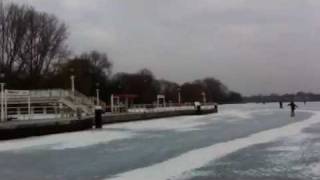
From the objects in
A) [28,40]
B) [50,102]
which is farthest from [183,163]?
[28,40]

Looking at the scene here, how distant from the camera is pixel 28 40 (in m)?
88.1

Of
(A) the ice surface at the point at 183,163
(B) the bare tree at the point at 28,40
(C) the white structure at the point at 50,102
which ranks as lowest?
(A) the ice surface at the point at 183,163

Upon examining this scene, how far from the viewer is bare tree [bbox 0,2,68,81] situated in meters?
87.0

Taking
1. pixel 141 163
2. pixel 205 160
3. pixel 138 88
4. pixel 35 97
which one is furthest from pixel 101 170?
pixel 138 88

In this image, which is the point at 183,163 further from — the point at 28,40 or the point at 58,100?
the point at 28,40

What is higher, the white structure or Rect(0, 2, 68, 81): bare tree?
Rect(0, 2, 68, 81): bare tree

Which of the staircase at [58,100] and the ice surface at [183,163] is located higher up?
the staircase at [58,100]

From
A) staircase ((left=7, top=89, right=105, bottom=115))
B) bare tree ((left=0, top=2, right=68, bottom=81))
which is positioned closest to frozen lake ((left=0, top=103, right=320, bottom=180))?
staircase ((left=7, top=89, right=105, bottom=115))

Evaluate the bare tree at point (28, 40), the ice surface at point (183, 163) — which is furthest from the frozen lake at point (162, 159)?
the bare tree at point (28, 40)

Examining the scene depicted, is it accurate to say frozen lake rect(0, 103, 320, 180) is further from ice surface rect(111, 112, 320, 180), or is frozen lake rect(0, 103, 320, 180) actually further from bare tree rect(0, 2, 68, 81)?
bare tree rect(0, 2, 68, 81)

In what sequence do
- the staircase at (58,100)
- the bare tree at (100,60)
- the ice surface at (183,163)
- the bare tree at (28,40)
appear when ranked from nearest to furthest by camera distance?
the ice surface at (183,163) → the staircase at (58,100) → the bare tree at (28,40) → the bare tree at (100,60)

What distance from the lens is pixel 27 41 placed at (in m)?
88.0

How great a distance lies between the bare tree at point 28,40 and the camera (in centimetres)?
8700

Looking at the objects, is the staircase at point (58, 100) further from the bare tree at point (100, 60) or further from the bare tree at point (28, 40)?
the bare tree at point (100, 60)
